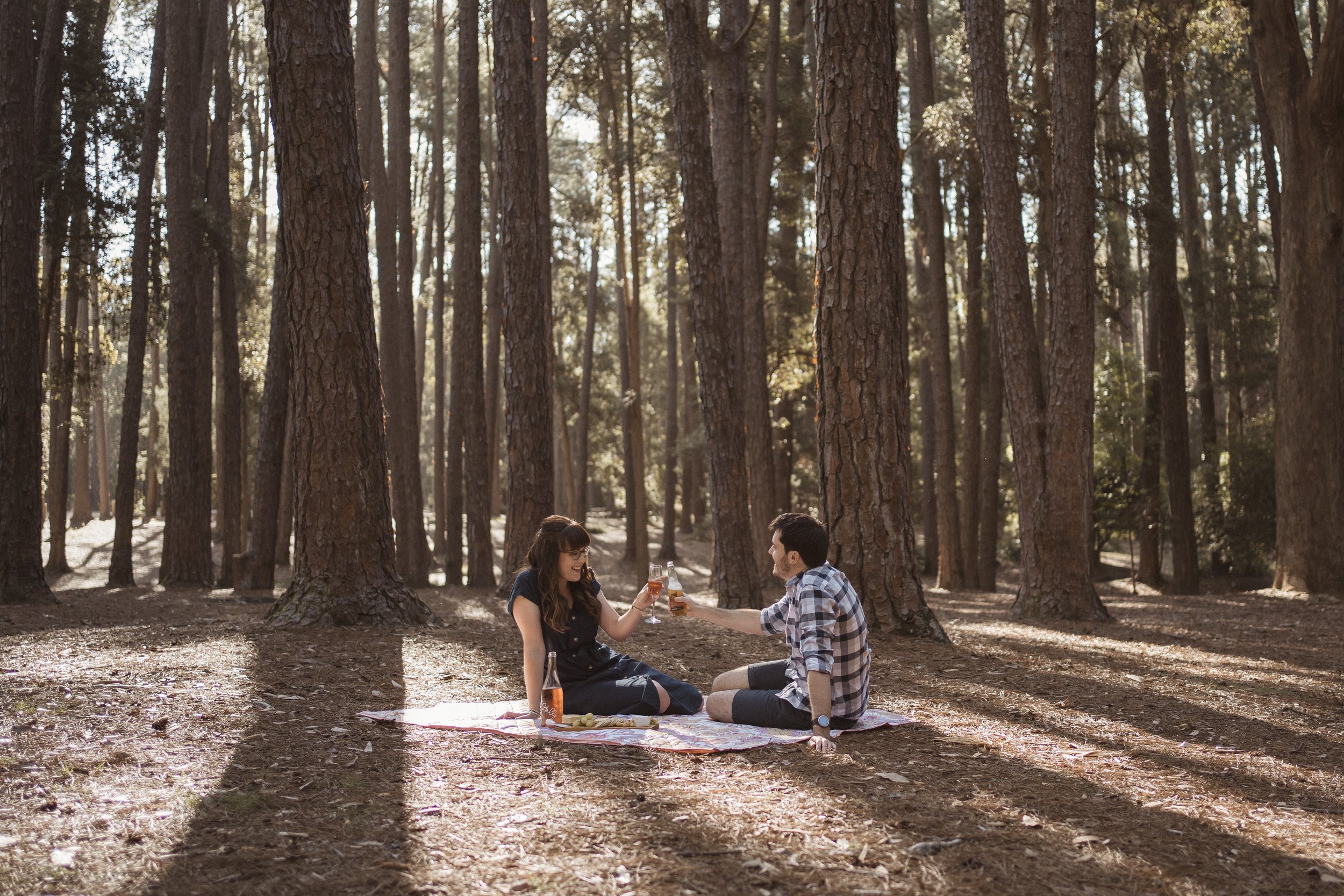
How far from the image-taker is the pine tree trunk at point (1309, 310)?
1402cm

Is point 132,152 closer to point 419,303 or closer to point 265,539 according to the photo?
point 265,539

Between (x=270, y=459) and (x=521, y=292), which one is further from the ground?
(x=521, y=292)

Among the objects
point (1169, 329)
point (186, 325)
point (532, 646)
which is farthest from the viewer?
point (1169, 329)

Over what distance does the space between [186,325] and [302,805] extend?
1319cm

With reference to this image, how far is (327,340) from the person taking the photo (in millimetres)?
8898

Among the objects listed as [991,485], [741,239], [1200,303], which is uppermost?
[1200,303]

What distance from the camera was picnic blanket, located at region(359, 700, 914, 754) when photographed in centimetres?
524

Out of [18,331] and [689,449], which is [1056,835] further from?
[689,449]

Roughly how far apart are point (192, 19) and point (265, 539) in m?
7.65

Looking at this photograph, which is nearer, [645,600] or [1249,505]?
[645,600]

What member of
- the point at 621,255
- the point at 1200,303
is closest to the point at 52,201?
the point at 621,255

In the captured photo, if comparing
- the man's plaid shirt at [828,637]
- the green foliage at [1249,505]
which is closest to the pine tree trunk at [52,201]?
the man's plaid shirt at [828,637]

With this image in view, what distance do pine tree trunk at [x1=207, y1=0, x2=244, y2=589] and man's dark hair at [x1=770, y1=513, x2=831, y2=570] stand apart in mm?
13152

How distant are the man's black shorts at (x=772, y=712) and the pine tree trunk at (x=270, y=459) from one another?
10700mm
